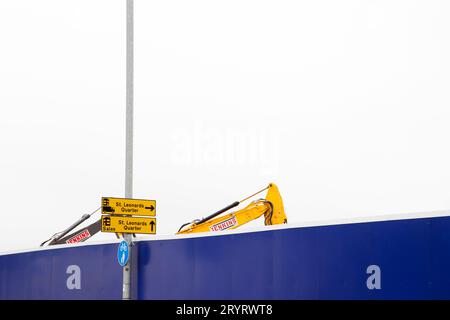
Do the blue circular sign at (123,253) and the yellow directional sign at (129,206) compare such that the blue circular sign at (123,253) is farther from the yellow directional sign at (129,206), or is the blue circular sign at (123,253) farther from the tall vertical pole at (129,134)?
the yellow directional sign at (129,206)

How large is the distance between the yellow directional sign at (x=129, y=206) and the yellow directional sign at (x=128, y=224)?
0.15m

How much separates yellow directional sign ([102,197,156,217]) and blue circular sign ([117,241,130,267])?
1.03 m

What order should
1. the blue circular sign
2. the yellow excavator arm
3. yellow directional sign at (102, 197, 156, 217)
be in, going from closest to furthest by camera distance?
yellow directional sign at (102, 197, 156, 217) → the blue circular sign → the yellow excavator arm

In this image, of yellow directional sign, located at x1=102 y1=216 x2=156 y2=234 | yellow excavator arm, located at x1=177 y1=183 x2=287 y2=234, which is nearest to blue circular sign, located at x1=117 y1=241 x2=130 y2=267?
yellow directional sign, located at x1=102 y1=216 x2=156 y2=234

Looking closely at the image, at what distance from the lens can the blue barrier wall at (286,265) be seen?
14.3m

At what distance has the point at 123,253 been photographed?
1962cm

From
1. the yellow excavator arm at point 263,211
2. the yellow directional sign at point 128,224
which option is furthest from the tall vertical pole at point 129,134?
the yellow excavator arm at point 263,211

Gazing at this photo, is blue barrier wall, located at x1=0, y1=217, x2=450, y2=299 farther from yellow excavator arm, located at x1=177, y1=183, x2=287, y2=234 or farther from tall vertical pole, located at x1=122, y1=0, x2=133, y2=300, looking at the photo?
yellow excavator arm, located at x1=177, y1=183, x2=287, y2=234

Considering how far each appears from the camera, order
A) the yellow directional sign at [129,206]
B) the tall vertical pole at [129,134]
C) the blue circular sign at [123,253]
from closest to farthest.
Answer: the yellow directional sign at [129,206], the tall vertical pole at [129,134], the blue circular sign at [123,253]

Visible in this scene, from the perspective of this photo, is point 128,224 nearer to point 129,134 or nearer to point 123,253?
point 123,253

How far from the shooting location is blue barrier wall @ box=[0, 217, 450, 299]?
14.3 metres
